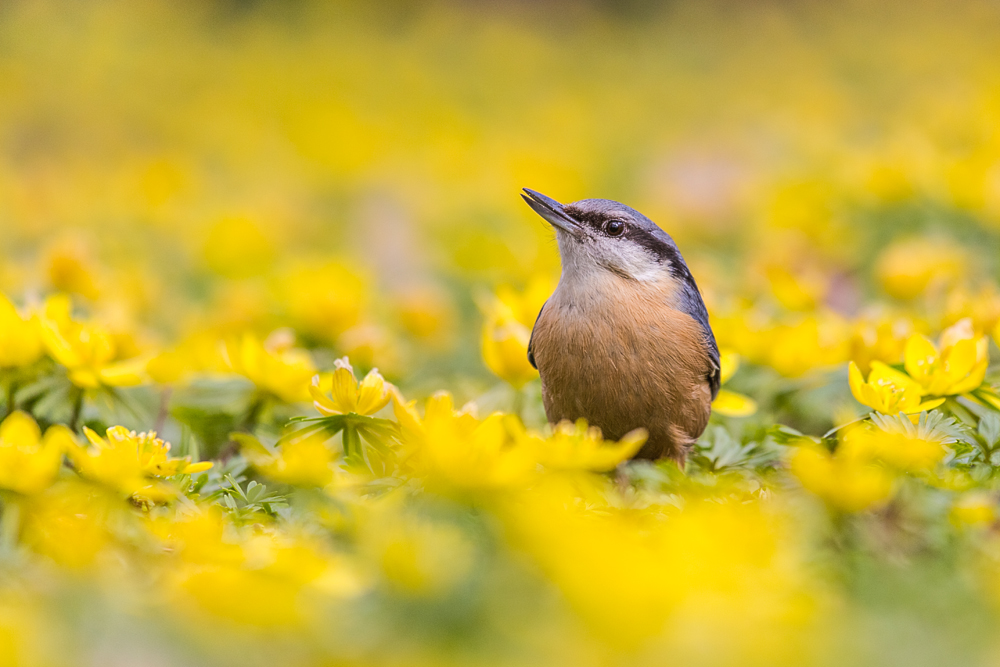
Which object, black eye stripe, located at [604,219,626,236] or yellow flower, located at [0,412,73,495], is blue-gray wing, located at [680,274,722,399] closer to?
black eye stripe, located at [604,219,626,236]

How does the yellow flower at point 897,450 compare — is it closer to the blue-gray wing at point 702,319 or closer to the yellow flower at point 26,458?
→ the blue-gray wing at point 702,319

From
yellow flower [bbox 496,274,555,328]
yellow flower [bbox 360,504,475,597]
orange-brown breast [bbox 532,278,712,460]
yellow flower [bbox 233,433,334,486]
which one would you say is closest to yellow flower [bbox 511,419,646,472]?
yellow flower [bbox 360,504,475,597]

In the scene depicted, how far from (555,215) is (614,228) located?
0.19m

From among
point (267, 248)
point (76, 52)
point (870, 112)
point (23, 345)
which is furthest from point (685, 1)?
point (23, 345)

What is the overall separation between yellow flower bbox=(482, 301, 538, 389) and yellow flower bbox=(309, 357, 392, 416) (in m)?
0.56

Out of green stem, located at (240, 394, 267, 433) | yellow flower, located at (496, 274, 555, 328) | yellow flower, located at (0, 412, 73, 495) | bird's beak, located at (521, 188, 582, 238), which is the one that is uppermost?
bird's beak, located at (521, 188, 582, 238)

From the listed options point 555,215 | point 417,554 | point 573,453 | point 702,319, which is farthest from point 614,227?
point 417,554

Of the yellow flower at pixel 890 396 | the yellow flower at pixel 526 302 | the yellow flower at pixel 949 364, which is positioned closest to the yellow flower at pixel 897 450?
the yellow flower at pixel 890 396

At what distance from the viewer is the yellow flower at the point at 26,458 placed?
6.07 ft

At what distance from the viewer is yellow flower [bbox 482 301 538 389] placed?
2.81m

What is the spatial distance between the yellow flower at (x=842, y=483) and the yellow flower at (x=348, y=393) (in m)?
1.04

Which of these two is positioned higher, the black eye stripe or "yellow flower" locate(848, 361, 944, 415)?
the black eye stripe

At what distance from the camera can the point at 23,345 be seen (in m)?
2.48

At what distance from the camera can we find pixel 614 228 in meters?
2.89
